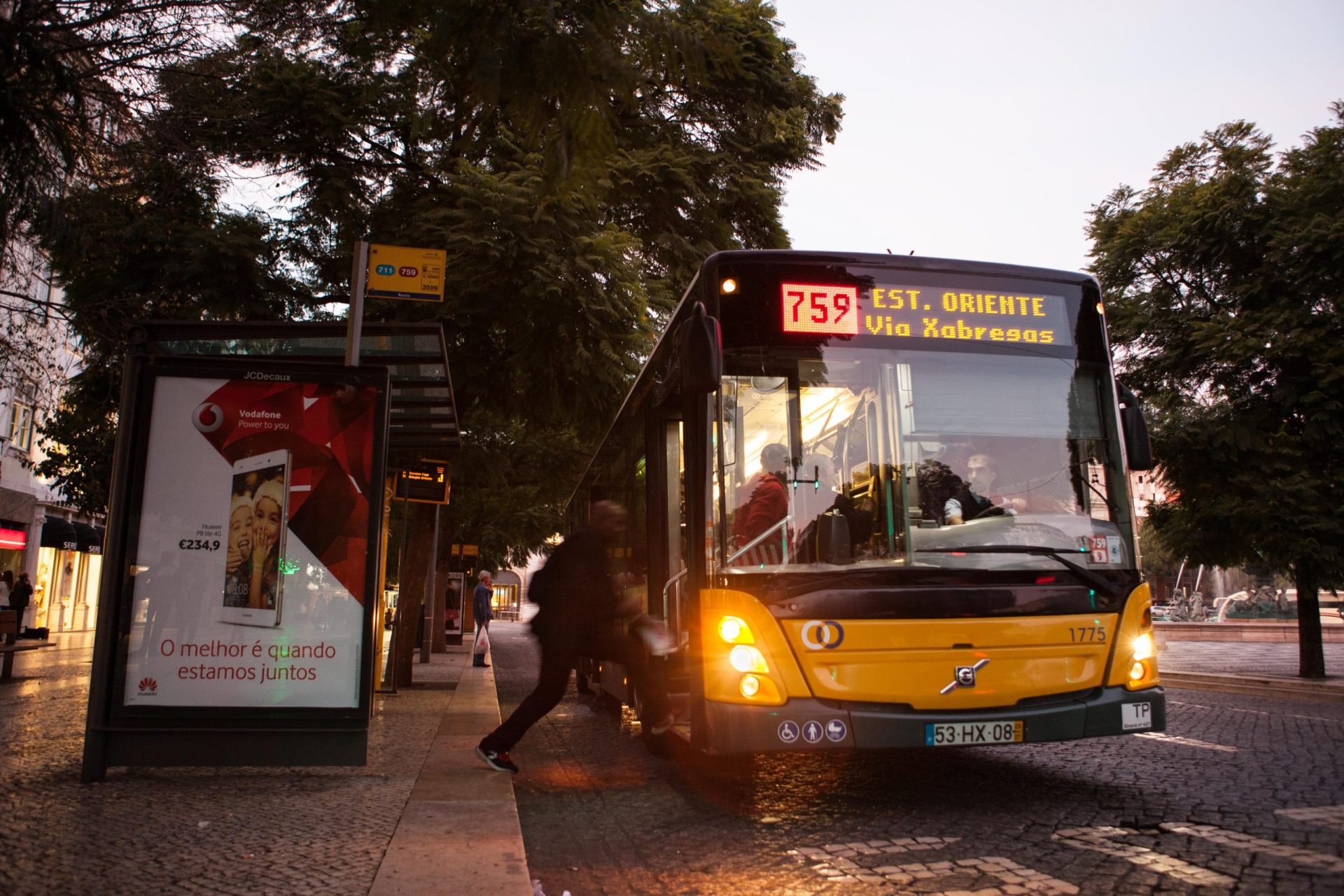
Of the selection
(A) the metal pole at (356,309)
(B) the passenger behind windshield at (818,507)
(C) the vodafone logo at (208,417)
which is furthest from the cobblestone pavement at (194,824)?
(A) the metal pole at (356,309)

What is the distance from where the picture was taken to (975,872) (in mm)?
4383

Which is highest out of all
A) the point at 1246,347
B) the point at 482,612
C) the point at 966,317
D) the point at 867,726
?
the point at 1246,347

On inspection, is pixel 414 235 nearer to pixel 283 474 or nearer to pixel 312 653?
pixel 283 474

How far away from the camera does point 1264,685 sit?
48.3 ft

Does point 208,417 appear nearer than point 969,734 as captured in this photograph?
No

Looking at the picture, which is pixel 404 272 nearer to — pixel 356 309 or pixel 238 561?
pixel 356 309

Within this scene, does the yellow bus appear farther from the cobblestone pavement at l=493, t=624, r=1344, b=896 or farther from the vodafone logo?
the vodafone logo

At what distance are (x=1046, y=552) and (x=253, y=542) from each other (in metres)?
4.78

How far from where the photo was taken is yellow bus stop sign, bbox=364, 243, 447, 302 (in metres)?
8.50

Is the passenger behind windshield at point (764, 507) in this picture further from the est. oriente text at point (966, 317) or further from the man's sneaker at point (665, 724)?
the man's sneaker at point (665, 724)

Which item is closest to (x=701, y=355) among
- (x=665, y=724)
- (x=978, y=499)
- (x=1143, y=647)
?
(x=978, y=499)

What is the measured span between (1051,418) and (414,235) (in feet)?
23.9

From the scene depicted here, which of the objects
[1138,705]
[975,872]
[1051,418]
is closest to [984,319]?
[1051,418]

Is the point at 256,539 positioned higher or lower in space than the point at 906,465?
lower
